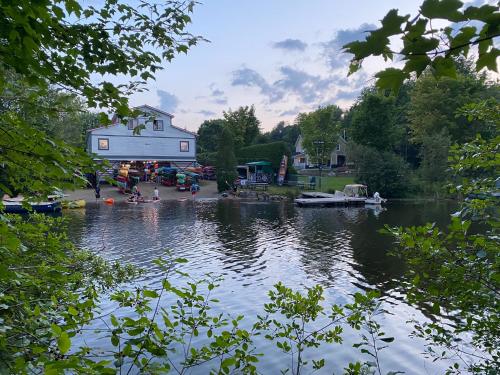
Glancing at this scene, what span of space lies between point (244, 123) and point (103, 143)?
34.5m

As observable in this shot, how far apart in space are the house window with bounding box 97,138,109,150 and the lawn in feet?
74.9

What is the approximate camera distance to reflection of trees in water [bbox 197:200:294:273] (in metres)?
18.2

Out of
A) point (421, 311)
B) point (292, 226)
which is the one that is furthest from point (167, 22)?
point (292, 226)

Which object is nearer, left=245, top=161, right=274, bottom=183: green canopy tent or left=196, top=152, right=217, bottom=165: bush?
left=245, top=161, right=274, bottom=183: green canopy tent

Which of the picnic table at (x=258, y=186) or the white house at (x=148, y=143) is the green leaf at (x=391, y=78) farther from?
the white house at (x=148, y=143)

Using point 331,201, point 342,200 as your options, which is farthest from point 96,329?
point 342,200

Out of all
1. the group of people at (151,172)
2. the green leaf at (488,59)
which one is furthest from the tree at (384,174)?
the green leaf at (488,59)

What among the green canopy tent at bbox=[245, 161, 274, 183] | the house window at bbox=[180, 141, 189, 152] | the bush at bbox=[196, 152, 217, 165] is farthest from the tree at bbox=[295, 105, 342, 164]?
the house window at bbox=[180, 141, 189, 152]

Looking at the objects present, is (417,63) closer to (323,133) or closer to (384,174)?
(384,174)

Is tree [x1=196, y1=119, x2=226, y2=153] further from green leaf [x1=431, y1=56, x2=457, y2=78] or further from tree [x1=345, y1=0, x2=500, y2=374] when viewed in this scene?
green leaf [x1=431, y1=56, x2=457, y2=78]

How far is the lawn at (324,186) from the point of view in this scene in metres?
47.8

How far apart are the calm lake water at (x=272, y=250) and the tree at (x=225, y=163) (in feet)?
33.2

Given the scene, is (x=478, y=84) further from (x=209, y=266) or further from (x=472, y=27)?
(x=472, y=27)

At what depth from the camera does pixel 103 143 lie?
1953 inches
